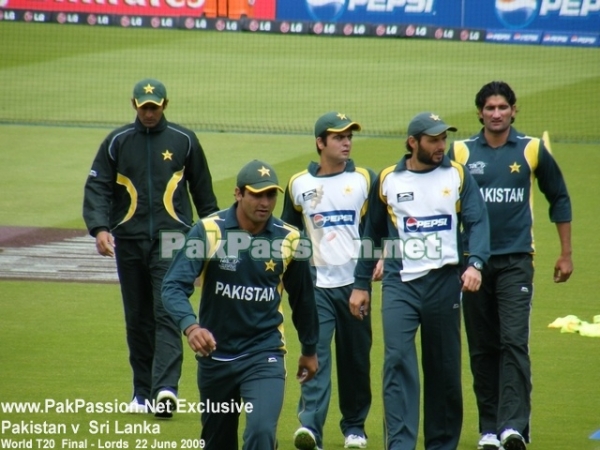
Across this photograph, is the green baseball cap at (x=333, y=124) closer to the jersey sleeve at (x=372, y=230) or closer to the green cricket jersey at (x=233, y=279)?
the jersey sleeve at (x=372, y=230)

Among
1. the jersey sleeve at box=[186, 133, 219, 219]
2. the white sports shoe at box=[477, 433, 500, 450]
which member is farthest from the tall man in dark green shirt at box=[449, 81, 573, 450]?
the jersey sleeve at box=[186, 133, 219, 219]

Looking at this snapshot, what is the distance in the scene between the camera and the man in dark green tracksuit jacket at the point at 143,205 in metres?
9.15

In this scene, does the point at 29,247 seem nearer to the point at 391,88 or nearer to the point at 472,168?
the point at 472,168

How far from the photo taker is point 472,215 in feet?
26.1

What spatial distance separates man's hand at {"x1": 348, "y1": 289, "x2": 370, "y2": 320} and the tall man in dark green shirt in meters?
0.89

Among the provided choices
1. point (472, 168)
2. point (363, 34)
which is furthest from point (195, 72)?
point (472, 168)

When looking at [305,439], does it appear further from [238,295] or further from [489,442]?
[238,295]

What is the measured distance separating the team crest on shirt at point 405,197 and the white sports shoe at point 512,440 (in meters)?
1.70

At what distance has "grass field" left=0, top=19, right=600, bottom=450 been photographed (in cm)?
966

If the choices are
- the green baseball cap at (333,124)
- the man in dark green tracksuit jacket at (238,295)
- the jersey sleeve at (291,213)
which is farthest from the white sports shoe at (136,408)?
the green baseball cap at (333,124)

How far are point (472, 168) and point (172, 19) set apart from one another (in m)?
26.9

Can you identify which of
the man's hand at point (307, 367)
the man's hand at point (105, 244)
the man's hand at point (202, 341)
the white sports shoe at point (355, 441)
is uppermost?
the man's hand at point (105, 244)

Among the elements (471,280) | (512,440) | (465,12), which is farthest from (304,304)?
(465,12)

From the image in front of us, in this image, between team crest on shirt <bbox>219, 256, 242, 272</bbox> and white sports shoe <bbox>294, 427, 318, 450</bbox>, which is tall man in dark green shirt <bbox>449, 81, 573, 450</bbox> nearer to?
white sports shoe <bbox>294, 427, 318, 450</bbox>
